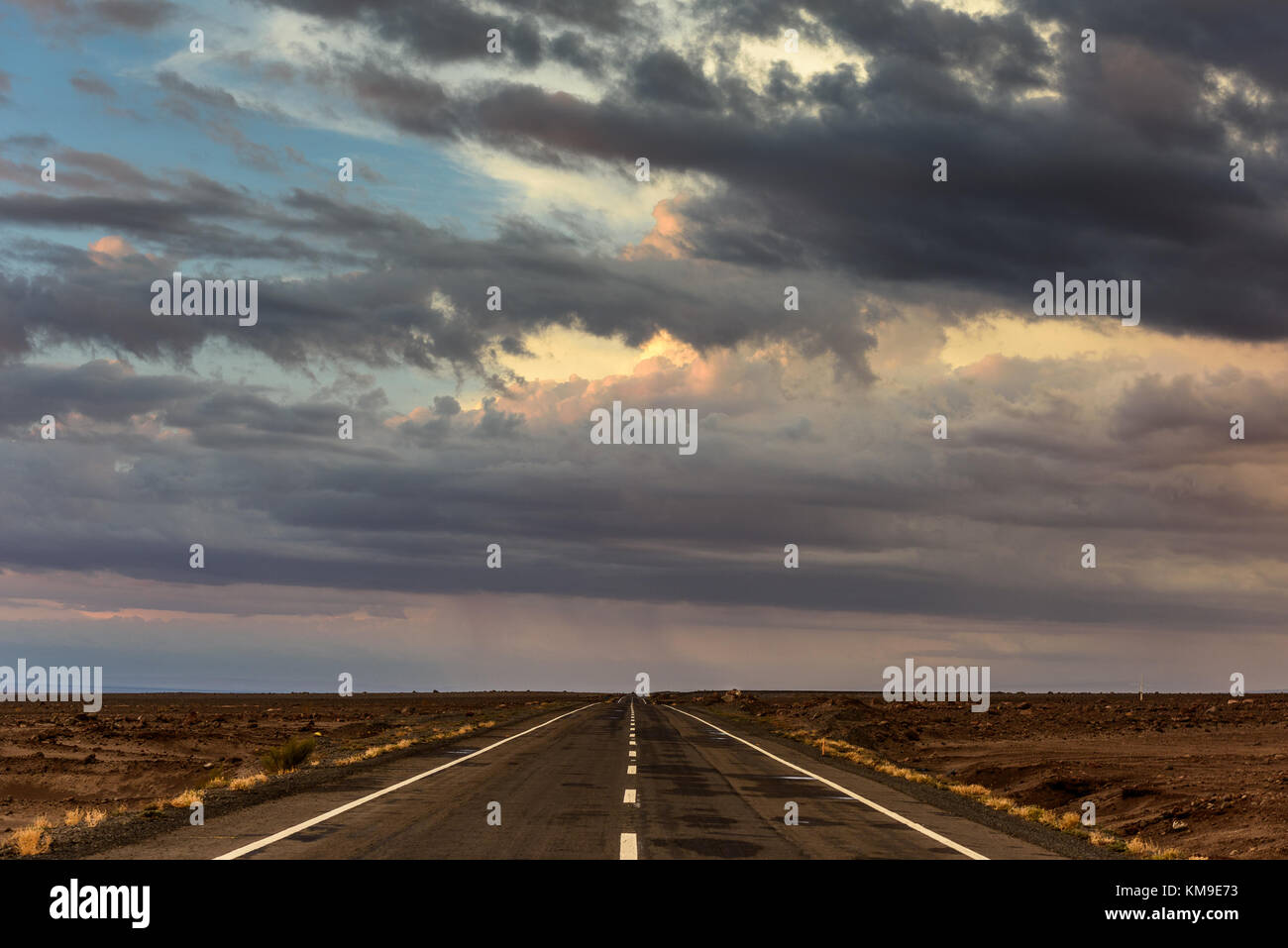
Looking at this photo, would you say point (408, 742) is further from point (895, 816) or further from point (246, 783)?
point (895, 816)

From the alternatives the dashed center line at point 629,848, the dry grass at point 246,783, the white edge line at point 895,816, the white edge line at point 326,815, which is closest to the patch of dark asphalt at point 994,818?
the white edge line at point 895,816

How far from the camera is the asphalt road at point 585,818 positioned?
12.1 m

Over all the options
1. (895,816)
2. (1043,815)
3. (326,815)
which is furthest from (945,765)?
(326,815)

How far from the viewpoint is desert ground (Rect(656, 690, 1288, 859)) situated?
2102cm

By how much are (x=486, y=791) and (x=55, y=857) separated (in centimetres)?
784

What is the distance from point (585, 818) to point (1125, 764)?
1115 inches

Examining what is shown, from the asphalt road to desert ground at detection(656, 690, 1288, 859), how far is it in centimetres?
407

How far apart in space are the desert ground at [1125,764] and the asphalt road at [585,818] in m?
4.07

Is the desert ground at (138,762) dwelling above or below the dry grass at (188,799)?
below

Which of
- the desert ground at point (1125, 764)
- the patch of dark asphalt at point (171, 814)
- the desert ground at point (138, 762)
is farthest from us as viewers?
the desert ground at point (138, 762)

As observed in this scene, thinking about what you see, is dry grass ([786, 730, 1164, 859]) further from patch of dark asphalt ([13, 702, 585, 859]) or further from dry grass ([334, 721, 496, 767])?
dry grass ([334, 721, 496, 767])

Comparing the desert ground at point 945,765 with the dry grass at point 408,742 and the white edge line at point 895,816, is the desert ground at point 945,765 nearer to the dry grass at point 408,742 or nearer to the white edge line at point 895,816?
the dry grass at point 408,742
